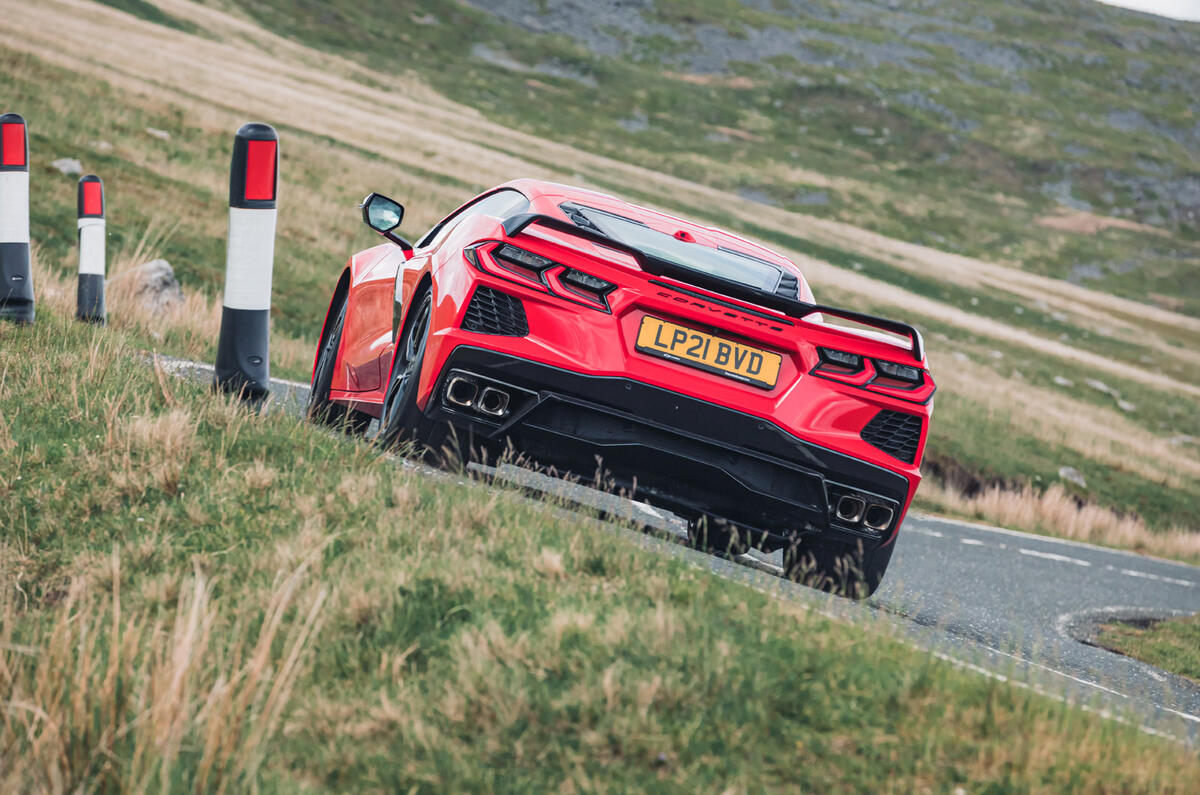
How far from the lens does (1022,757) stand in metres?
2.74

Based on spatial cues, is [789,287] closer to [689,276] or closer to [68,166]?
[689,276]

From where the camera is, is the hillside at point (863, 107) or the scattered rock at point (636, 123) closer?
the hillside at point (863, 107)

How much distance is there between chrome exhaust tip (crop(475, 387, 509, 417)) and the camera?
445 cm

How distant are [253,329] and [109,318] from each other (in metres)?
4.62

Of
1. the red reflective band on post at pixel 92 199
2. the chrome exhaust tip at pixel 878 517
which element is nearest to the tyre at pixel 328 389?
the chrome exhaust tip at pixel 878 517

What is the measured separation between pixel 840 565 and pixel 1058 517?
1222cm

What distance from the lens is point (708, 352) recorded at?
452 centimetres

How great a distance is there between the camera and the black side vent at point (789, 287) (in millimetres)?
5387

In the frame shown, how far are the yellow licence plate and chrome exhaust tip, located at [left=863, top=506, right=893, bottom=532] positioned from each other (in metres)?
0.72

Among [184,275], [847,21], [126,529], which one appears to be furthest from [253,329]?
[847,21]

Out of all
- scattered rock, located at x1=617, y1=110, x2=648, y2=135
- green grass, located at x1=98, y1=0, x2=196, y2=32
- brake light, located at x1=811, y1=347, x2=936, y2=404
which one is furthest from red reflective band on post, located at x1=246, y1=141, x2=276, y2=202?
scattered rock, located at x1=617, y1=110, x2=648, y2=135

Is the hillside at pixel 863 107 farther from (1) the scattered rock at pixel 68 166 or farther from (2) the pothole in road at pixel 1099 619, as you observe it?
(2) the pothole in road at pixel 1099 619

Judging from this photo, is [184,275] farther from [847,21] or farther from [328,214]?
[847,21]

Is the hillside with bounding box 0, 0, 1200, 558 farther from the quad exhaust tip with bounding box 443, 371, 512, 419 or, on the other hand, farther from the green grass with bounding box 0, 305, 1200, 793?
the green grass with bounding box 0, 305, 1200, 793
